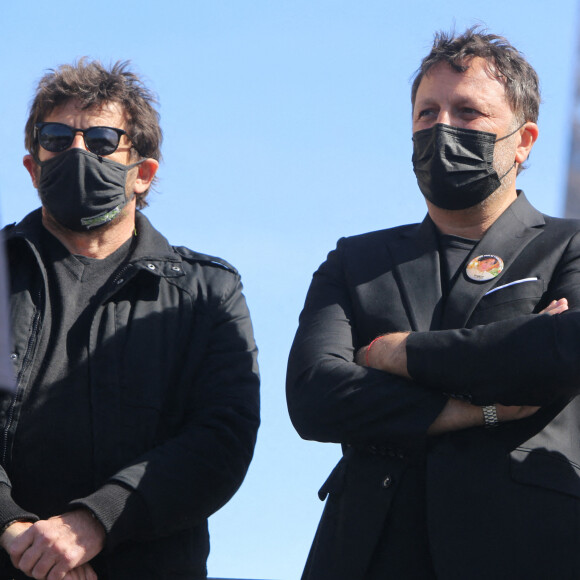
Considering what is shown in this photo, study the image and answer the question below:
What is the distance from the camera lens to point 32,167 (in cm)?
507

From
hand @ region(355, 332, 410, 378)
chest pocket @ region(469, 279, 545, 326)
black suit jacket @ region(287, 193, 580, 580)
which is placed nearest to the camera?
black suit jacket @ region(287, 193, 580, 580)

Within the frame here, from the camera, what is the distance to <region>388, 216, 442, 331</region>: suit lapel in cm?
400

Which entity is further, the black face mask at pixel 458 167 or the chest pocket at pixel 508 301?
the black face mask at pixel 458 167

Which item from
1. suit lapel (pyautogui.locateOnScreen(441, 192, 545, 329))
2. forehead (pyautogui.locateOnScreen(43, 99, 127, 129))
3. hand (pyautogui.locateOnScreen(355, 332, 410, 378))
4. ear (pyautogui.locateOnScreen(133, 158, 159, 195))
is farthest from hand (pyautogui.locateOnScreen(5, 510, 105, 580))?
forehead (pyautogui.locateOnScreen(43, 99, 127, 129))

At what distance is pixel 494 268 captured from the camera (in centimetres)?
404

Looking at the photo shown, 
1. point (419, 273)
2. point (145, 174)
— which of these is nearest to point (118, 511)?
point (419, 273)

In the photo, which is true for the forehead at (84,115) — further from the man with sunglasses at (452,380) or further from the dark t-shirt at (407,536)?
the dark t-shirt at (407,536)

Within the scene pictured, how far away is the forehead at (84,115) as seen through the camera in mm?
5015

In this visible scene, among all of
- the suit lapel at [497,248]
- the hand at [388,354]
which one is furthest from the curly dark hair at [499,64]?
the hand at [388,354]

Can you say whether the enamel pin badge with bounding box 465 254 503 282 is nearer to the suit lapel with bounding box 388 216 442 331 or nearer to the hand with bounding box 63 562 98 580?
the suit lapel with bounding box 388 216 442 331

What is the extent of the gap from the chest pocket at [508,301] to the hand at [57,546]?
1622 mm

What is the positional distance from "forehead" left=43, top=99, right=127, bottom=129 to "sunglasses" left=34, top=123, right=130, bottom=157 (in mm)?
42

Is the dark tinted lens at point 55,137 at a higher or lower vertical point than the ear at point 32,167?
higher

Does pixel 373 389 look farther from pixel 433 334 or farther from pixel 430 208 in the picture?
pixel 430 208
